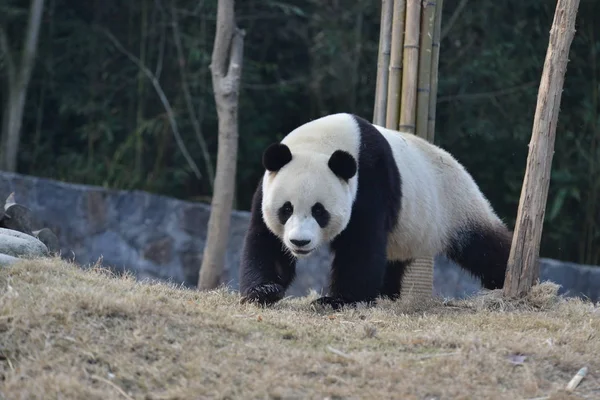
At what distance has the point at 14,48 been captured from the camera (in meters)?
10.3

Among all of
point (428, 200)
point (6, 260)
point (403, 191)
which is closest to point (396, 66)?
point (428, 200)

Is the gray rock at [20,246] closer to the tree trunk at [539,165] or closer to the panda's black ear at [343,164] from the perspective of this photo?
the panda's black ear at [343,164]

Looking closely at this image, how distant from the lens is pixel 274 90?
35.5 ft

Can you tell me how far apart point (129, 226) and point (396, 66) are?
4.40 m

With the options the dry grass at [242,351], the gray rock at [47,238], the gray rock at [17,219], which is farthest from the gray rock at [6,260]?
the gray rock at [47,238]

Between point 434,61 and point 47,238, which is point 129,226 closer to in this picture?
point 47,238

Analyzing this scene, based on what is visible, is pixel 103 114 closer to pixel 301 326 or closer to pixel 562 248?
pixel 562 248

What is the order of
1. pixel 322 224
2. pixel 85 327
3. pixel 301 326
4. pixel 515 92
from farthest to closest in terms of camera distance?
1. pixel 515 92
2. pixel 322 224
3. pixel 301 326
4. pixel 85 327

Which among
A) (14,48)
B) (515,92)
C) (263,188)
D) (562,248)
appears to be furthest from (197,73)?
(263,188)

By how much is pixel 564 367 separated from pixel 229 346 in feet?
4.53

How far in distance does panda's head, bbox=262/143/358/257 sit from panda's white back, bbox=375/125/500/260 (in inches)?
26.3

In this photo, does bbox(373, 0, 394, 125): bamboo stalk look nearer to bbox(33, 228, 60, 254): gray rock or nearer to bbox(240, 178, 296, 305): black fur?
bbox(240, 178, 296, 305): black fur

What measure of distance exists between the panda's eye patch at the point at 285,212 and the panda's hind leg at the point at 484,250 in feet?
4.93

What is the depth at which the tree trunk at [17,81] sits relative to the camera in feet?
32.6
